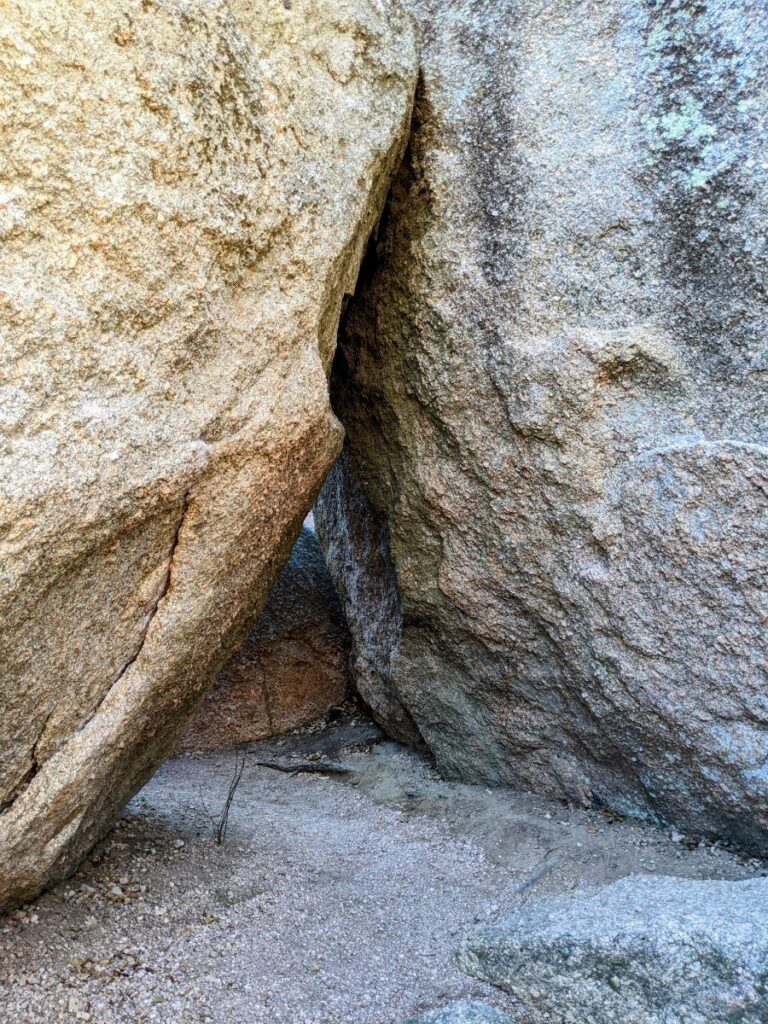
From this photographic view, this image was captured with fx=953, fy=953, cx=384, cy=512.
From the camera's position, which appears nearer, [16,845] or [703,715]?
[16,845]

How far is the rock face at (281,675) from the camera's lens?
379 cm

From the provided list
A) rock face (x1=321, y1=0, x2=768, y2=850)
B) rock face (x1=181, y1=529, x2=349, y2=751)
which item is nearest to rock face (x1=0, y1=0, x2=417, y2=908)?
rock face (x1=321, y1=0, x2=768, y2=850)

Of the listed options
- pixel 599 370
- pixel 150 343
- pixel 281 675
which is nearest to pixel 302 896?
pixel 150 343

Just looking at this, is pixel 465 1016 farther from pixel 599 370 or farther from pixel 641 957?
pixel 599 370

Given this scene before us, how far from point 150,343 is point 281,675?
2.29 meters

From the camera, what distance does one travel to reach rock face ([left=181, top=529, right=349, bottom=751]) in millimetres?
3787

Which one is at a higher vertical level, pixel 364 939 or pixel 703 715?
pixel 703 715

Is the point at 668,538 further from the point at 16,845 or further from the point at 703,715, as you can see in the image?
the point at 16,845

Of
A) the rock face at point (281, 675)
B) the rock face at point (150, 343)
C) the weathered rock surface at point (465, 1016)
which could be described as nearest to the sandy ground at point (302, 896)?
the weathered rock surface at point (465, 1016)

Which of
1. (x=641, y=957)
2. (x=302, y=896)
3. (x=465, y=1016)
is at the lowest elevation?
(x=302, y=896)

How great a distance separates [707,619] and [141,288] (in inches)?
58.9

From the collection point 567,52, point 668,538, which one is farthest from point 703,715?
point 567,52

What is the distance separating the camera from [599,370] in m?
2.37

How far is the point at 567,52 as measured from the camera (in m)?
2.42
